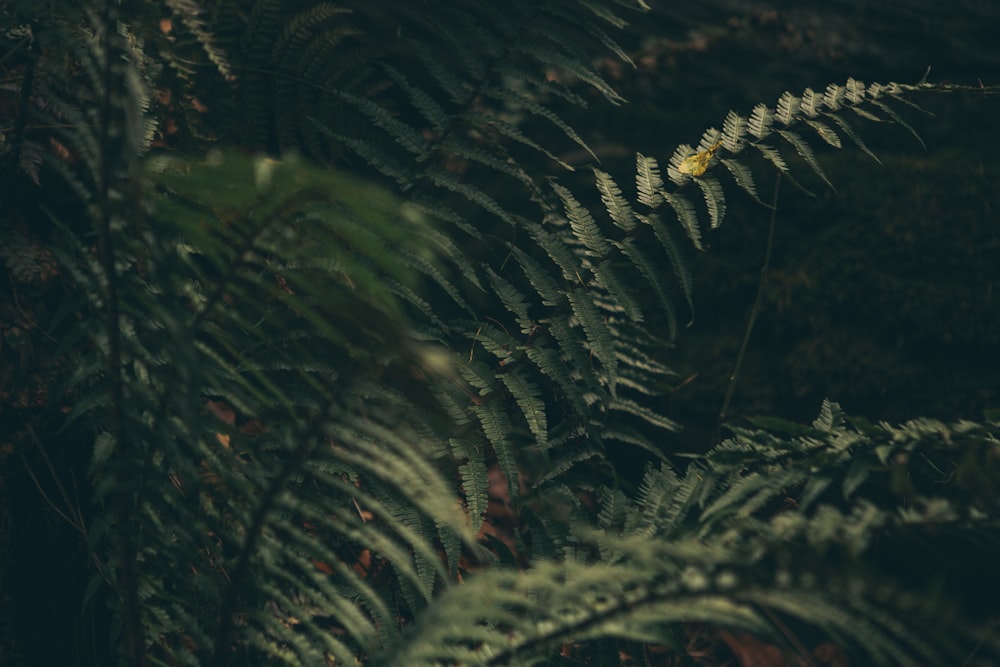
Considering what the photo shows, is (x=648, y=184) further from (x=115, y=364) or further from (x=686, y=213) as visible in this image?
(x=115, y=364)

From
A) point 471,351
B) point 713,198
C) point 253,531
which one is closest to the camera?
point 253,531

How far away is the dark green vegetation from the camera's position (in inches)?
37.7

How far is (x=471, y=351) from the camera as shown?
1615mm

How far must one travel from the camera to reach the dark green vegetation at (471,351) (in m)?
0.96

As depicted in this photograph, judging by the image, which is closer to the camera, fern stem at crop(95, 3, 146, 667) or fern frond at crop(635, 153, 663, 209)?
fern stem at crop(95, 3, 146, 667)

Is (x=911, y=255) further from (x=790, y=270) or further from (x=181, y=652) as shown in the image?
(x=181, y=652)

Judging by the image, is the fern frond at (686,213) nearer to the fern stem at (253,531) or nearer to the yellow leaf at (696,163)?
the yellow leaf at (696,163)

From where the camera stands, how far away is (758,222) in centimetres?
221

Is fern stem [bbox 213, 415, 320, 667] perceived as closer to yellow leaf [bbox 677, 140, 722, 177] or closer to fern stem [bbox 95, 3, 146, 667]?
fern stem [bbox 95, 3, 146, 667]

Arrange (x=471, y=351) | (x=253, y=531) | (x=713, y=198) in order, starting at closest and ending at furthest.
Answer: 1. (x=253, y=531)
2. (x=713, y=198)
3. (x=471, y=351)

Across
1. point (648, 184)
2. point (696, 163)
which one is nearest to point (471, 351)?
point (648, 184)

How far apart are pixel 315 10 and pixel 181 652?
54.4 inches

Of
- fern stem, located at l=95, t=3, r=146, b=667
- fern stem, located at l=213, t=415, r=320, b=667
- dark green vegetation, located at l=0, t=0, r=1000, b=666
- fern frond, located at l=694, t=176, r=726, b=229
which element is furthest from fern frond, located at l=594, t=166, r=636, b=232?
fern stem, located at l=95, t=3, r=146, b=667

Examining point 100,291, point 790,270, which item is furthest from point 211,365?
point 790,270
